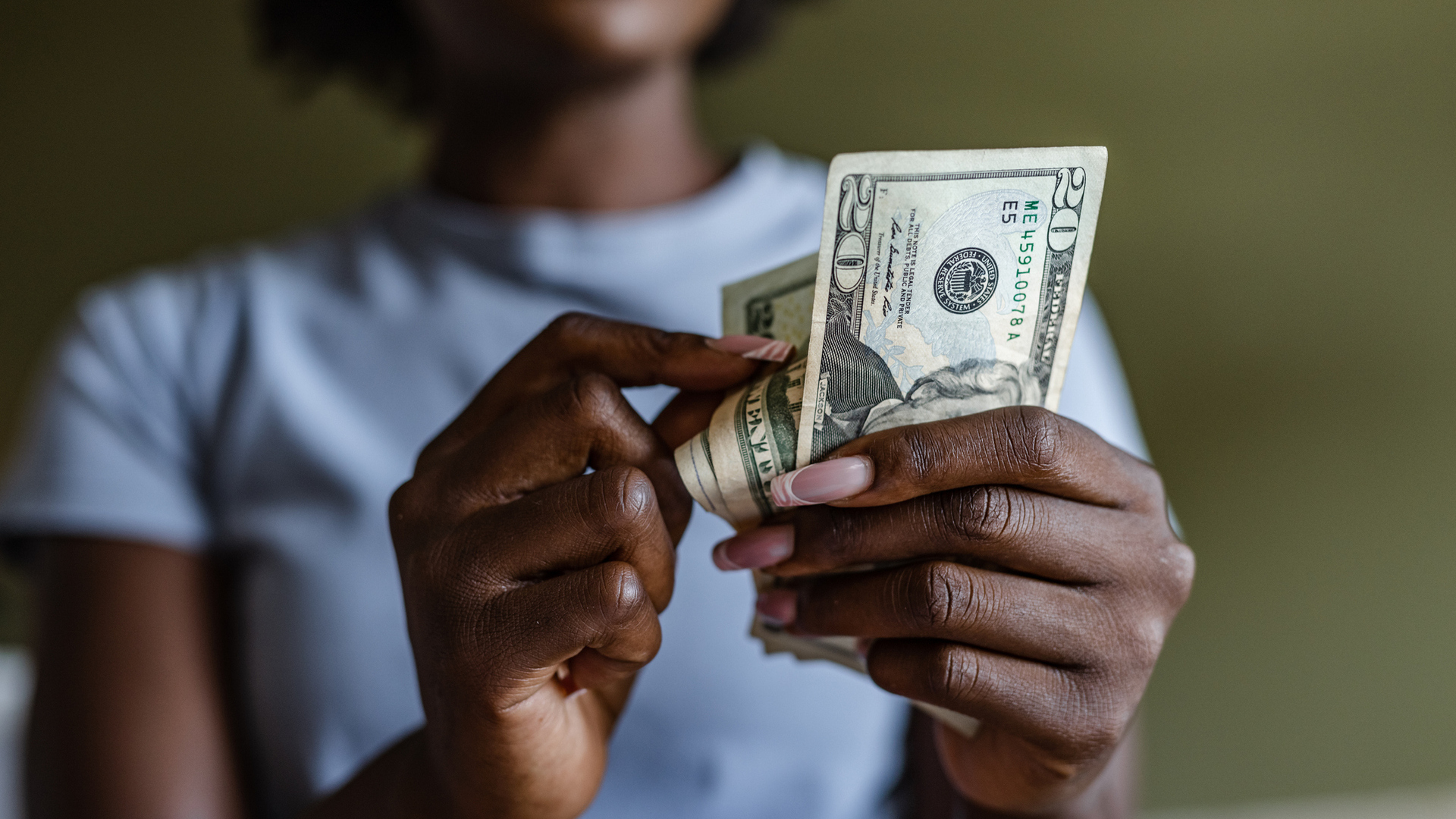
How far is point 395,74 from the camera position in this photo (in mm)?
1471

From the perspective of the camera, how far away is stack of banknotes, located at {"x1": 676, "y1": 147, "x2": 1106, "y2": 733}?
58 cm

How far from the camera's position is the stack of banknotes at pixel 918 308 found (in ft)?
1.90

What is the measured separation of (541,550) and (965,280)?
33cm

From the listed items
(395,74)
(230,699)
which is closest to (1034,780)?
(230,699)

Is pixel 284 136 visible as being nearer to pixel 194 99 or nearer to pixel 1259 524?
pixel 194 99

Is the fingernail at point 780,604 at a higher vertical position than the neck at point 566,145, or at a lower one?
lower

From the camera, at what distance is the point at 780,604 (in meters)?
0.69

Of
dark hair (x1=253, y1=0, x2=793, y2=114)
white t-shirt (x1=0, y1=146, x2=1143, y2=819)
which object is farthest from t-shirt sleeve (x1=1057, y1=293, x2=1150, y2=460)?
dark hair (x1=253, y1=0, x2=793, y2=114)

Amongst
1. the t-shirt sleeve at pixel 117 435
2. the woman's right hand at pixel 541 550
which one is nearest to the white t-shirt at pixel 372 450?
the t-shirt sleeve at pixel 117 435

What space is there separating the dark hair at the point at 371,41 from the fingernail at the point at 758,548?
40.2 inches

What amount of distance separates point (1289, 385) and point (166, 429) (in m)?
1.74

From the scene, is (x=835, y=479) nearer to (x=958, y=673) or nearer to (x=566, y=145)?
(x=958, y=673)

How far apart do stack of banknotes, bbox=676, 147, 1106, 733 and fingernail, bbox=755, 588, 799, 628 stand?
0.09 m

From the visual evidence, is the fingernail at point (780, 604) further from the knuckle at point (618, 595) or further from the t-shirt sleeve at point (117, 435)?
the t-shirt sleeve at point (117, 435)
